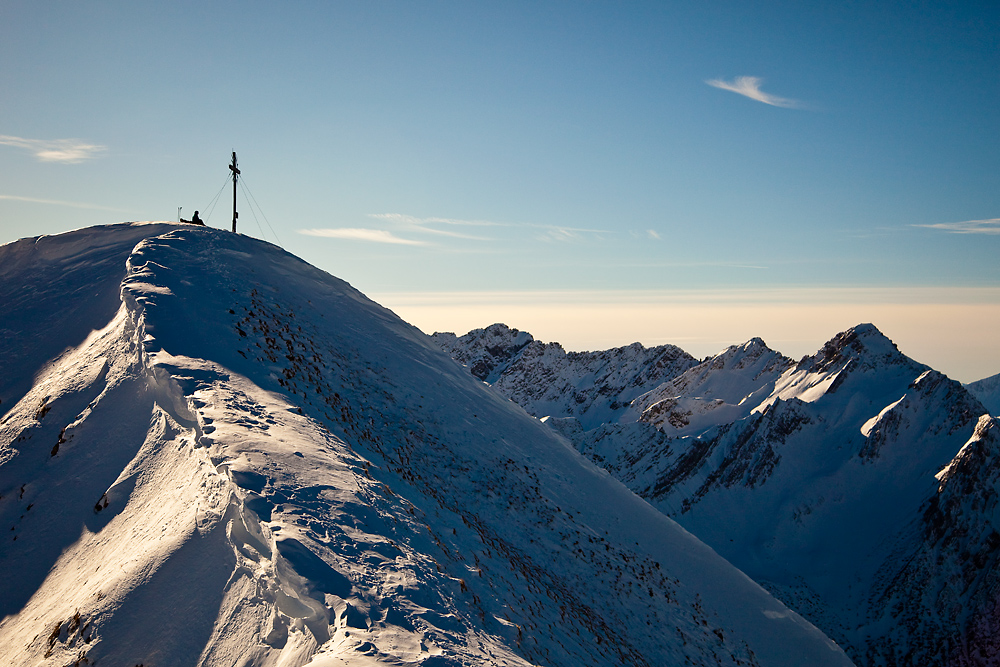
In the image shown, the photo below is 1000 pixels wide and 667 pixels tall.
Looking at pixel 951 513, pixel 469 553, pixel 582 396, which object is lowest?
pixel 582 396

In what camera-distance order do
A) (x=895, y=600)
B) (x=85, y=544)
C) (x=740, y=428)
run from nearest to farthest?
(x=85, y=544)
(x=895, y=600)
(x=740, y=428)

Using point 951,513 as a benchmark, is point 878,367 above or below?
above

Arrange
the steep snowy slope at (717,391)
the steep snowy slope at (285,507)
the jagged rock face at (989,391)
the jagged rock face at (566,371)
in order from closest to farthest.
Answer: the steep snowy slope at (285,507) < the steep snowy slope at (717,391) < the jagged rock face at (566,371) < the jagged rock face at (989,391)

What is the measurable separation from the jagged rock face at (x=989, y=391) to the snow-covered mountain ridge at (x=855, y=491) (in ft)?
355

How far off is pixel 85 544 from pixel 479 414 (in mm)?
15907

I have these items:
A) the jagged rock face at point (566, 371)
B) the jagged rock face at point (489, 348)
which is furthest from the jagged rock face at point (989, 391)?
the jagged rock face at point (489, 348)

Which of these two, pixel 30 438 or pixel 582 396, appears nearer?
pixel 30 438

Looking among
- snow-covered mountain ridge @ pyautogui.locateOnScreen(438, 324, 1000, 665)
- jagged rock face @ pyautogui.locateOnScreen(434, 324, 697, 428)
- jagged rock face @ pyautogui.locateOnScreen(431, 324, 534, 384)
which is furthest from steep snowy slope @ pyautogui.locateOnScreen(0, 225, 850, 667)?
jagged rock face @ pyautogui.locateOnScreen(431, 324, 534, 384)

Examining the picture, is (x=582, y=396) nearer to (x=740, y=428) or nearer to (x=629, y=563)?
(x=740, y=428)

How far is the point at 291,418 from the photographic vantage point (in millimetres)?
13148

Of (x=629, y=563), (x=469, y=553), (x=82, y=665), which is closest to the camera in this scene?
(x=82, y=665)

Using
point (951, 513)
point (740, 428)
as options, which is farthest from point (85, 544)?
point (740, 428)

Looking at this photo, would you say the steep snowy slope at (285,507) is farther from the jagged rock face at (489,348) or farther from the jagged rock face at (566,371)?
the jagged rock face at (489,348)

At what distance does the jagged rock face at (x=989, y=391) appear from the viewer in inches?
5994
